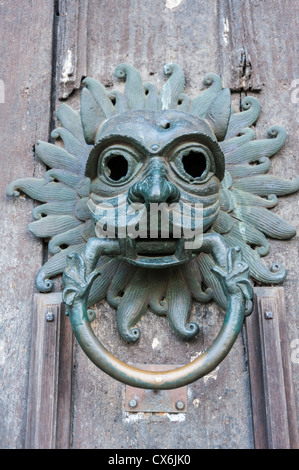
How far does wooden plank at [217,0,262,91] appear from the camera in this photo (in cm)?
116

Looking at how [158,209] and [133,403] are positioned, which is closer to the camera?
[158,209]

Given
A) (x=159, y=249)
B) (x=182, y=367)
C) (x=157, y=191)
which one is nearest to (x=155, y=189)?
(x=157, y=191)

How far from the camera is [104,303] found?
102 cm

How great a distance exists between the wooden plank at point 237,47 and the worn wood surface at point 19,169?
355 mm

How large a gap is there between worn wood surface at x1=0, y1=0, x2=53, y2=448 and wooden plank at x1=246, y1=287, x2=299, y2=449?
377 millimetres

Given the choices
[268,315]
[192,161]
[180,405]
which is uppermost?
[192,161]

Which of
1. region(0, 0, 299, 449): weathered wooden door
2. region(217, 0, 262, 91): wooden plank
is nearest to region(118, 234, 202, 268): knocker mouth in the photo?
region(0, 0, 299, 449): weathered wooden door

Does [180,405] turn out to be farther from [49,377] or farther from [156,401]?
[49,377]

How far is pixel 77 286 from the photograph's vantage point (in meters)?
0.85

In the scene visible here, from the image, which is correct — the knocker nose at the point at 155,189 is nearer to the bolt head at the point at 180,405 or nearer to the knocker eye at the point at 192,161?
the knocker eye at the point at 192,161

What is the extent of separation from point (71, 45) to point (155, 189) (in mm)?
512

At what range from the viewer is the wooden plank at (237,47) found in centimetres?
116

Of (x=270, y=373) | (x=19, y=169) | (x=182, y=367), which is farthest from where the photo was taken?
(x=19, y=169)
